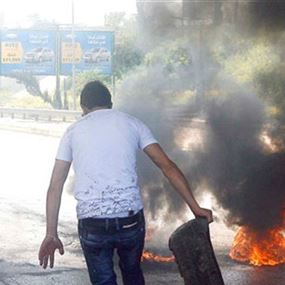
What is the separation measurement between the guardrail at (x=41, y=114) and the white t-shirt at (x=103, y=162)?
2340 centimetres

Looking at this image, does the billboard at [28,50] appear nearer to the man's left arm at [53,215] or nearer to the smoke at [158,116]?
the smoke at [158,116]

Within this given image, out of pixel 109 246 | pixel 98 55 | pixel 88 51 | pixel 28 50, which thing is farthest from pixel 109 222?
pixel 28 50

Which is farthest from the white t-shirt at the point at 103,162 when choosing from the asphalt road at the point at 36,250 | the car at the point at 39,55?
the car at the point at 39,55

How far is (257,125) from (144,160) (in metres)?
1.42

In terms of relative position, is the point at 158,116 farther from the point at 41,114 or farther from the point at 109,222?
the point at 41,114

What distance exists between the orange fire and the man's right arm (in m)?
2.84

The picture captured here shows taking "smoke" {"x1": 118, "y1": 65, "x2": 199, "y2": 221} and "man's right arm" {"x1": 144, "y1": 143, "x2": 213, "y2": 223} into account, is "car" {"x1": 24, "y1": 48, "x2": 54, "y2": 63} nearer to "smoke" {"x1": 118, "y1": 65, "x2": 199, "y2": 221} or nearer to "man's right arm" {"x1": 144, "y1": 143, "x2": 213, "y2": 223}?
"smoke" {"x1": 118, "y1": 65, "x2": 199, "y2": 221}

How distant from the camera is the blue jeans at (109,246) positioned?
368 centimetres

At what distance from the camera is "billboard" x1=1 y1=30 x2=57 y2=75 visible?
1432 inches

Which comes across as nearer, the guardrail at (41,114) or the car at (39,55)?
the guardrail at (41,114)

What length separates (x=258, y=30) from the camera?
27.4ft

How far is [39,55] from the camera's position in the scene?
3700 centimetres

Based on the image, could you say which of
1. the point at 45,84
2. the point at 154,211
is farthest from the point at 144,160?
the point at 45,84

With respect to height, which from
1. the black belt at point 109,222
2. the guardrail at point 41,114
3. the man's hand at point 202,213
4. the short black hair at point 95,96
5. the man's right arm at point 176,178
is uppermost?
the short black hair at point 95,96
